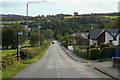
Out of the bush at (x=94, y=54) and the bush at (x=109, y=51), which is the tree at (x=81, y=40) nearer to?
the bush at (x=94, y=54)

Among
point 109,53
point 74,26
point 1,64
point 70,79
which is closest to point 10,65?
point 1,64

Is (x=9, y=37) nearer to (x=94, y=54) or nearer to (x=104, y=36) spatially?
(x=104, y=36)

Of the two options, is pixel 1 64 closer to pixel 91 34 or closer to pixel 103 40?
pixel 103 40

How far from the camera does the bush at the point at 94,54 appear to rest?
31.7 m

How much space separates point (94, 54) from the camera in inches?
1257

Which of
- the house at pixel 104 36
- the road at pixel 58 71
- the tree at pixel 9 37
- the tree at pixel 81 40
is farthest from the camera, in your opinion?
the tree at pixel 9 37

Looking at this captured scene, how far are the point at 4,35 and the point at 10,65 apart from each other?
5660cm

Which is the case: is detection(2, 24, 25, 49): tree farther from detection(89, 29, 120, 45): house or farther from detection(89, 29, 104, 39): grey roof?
detection(89, 29, 120, 45): house

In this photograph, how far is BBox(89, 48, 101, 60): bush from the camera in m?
31.7

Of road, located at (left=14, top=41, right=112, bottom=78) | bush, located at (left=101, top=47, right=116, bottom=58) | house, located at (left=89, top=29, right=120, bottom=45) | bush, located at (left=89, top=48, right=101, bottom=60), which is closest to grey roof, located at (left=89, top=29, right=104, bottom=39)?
house, located at (left=89, top=29, right=120, bottom=45)

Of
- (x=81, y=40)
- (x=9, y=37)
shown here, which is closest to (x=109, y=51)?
(x=81, y=40)

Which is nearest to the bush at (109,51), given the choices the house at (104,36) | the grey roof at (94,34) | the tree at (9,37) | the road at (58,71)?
the road at (58,71)

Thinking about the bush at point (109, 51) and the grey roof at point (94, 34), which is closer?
the bush at point (109, 51)

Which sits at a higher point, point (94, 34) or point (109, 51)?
point (94, 34)
